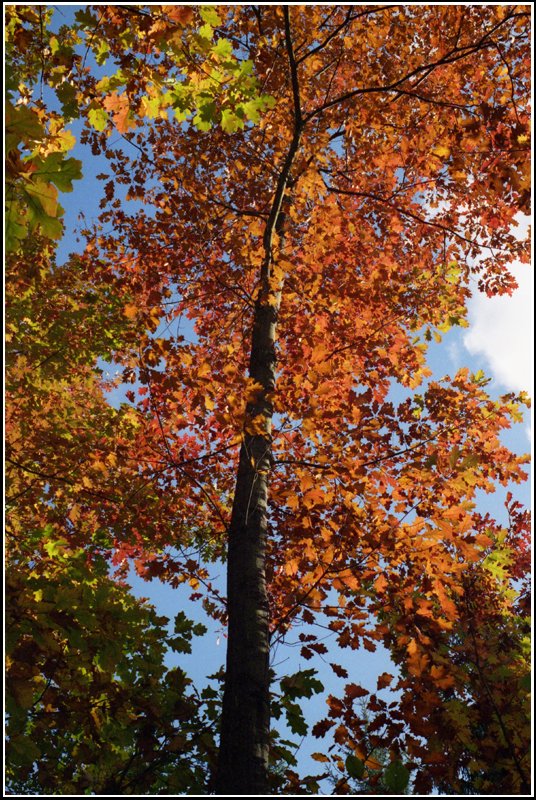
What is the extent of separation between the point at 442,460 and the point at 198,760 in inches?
159

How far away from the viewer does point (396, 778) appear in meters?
2.96

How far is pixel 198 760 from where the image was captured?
3.69m

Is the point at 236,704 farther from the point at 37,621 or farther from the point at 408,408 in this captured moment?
the point at 408,408

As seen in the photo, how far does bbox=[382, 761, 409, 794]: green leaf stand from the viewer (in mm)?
2928

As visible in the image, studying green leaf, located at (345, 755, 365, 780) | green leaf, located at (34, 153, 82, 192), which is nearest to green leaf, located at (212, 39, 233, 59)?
green leaf, located at (34, 153, 82, 192)

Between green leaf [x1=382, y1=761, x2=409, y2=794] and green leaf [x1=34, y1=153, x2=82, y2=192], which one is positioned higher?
green leaf [x1=34, y1=153, x2=82, y2=192]

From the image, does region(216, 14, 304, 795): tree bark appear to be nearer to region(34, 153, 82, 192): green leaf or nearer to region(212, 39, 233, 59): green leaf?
region(212, 39, 233, 59): green leaf

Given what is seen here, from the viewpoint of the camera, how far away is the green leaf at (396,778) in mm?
2928

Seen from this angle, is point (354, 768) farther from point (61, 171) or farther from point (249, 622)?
point (61, 171)

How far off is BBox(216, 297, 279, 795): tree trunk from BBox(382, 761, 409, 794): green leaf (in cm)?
71

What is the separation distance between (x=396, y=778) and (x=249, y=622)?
1.24 metres

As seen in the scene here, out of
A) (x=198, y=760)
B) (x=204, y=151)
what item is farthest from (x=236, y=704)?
(x=204, y=151)

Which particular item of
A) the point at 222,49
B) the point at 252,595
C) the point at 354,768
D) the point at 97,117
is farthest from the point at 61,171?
the point at 354,768

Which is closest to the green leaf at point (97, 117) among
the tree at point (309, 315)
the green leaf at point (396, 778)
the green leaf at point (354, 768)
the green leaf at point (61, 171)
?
the tree at point (309, 315)
